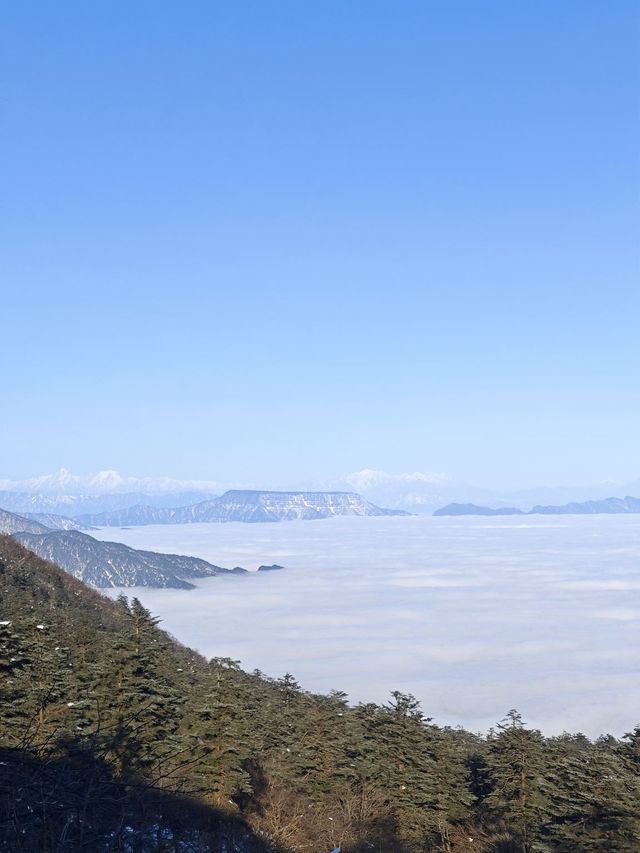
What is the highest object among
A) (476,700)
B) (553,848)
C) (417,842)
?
(553,848)

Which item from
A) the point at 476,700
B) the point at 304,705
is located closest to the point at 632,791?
the point at 304,705

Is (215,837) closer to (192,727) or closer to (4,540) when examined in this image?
(192,727)

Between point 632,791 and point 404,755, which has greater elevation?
point 632,791

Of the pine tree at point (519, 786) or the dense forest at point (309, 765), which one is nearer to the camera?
the dense forest at point (309, 765)

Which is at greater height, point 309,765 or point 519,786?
point 519,786

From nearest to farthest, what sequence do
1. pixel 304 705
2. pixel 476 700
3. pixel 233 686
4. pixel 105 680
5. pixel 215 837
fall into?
1. pixel 215 837
2. pixel 105 680
3. pixel 233 686
4. pixel 304 705
5. pixel 476 700

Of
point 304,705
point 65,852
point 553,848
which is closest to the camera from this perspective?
point 65,852

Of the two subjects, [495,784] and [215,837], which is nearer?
[215,837]

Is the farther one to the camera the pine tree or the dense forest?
the pine tree

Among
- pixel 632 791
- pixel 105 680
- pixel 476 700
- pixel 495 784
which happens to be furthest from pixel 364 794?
pixel 476 700

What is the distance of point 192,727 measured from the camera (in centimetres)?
2569

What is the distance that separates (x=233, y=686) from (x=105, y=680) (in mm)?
5960

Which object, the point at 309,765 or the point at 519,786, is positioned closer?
the point at 519,786

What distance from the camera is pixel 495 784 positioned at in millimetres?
32406
